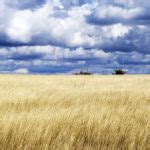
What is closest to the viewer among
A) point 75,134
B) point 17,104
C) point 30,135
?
point 30,135

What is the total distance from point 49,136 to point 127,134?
5.09ft

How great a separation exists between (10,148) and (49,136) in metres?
0.84

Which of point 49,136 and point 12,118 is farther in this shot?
point 12,118

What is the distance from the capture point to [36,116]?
8.95 metres

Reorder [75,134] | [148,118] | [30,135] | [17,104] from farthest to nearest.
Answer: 1. [17,104]
2. [148,118]
3. [75,134]
4. [30,135]

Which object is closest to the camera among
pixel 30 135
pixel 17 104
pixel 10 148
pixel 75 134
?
pixel 10 148

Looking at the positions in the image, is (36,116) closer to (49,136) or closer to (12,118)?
(12,118)

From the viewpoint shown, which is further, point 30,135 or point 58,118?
point 58,118

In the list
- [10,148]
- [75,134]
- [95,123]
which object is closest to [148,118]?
[95,123]

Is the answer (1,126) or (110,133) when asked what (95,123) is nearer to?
(110,133)

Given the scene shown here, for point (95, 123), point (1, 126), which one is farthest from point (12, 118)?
point (95, 123)

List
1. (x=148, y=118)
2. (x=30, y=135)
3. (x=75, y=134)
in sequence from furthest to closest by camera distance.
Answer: (x=148, y=118) → (x=75, y=134) → (x=30, y=135)

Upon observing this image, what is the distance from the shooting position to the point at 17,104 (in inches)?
545

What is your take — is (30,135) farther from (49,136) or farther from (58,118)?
(58,118)
